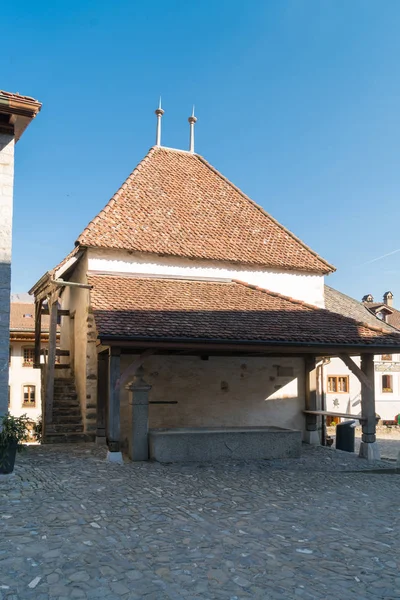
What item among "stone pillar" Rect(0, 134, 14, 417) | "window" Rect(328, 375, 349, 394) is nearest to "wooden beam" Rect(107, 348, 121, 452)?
"stone pillar" Rect(0, 134, 14, 417)

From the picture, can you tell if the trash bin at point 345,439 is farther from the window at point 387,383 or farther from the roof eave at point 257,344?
the window at point 387,383

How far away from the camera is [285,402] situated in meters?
14.2

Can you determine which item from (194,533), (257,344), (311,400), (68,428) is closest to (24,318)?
(68,428)

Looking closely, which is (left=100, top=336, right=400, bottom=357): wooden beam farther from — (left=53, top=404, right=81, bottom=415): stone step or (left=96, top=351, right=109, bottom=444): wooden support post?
(left=53, top=404, right=81, bottom=415): stone step

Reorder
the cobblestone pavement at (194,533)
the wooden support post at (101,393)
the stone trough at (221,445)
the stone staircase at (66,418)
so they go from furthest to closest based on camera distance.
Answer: the stone staircase at (66,418)
the wooden support post at (101,393)
the stone trough at (221,445)
the cobblestone pavement at (194,533)

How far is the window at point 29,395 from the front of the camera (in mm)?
28375

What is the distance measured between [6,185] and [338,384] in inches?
1007

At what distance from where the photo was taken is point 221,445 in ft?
34.4

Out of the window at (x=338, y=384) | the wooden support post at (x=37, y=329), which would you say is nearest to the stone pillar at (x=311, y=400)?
the wooden support post at (x=37, y=329)

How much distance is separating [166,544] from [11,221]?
18.4 feet

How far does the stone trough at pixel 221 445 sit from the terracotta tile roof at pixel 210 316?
1744 mm

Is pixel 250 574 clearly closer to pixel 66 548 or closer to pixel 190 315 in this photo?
pixel 66 548

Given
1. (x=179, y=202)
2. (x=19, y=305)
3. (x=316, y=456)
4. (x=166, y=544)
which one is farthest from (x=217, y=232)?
(x=19, y=305)

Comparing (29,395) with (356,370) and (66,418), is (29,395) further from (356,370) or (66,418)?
(356,370)
